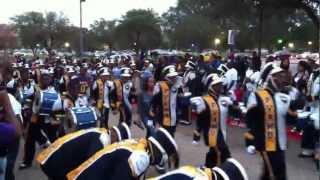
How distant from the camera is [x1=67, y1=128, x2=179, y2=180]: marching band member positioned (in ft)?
18.0

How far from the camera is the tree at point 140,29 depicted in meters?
59.7

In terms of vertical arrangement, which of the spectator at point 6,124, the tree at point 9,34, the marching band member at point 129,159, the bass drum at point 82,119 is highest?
the spectator at point 6,124

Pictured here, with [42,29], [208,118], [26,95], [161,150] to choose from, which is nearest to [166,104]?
[208,118]

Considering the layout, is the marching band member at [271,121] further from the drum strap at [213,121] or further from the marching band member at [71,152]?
the marching band member at [71,152]

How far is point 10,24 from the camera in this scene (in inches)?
2773

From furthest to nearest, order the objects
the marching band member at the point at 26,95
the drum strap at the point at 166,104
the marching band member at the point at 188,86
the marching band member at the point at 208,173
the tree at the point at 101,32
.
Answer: the tree at the point at 101,32 → the marching band member at the point at 188,86 → the marching band member at the point at 26,95 → the drum strap at the point at 166,104 → the marching band member at the point at 208,173

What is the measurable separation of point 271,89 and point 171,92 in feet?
10.6

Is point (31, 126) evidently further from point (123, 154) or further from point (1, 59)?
point (123, 154)

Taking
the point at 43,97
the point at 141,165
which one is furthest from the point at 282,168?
the point at 43,97

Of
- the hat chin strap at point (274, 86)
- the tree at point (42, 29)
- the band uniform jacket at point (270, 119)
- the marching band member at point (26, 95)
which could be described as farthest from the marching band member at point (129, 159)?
the tree at point (42, 29)

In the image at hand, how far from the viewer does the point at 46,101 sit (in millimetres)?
10344

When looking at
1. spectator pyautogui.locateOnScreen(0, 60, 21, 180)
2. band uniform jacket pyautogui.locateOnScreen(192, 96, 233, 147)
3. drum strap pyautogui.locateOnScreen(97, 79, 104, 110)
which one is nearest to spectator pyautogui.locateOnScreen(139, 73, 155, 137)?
drum strap pyautogui.locateOnScreen(97, 79, 104, 110)

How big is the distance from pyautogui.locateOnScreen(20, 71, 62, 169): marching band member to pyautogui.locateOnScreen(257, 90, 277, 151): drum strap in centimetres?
394

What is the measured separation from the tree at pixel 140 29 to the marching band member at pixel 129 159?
51719 mm
